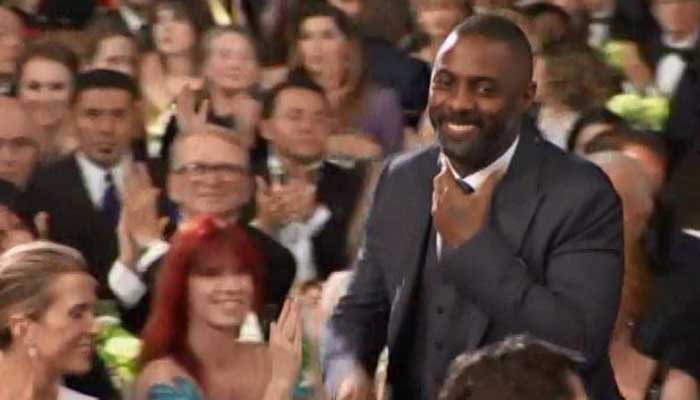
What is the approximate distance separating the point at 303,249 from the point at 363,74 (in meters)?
1.81

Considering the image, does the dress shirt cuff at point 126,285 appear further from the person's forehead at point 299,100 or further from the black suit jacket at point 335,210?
the person's forehead at point 299,100

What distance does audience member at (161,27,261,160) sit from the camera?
905cm

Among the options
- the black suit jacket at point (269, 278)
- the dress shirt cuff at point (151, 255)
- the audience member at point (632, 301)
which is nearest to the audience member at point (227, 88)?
the dress shirt cuff at point (151, 255)

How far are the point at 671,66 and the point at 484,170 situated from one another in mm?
5577

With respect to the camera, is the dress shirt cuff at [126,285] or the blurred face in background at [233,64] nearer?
the dress shirt cuff at [126,285]

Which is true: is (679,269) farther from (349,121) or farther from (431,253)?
(349,121)

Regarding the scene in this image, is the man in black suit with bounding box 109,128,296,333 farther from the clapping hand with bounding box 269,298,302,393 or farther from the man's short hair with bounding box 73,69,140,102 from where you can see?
the clapping hand with bounding box 269,298,302,393

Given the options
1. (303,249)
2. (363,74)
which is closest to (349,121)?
(363,74)

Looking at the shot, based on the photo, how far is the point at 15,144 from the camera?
27.1ft

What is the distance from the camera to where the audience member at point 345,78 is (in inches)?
365

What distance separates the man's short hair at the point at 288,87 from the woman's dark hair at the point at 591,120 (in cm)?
89

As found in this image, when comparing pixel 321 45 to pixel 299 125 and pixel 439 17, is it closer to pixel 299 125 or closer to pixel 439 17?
pixel 439 17

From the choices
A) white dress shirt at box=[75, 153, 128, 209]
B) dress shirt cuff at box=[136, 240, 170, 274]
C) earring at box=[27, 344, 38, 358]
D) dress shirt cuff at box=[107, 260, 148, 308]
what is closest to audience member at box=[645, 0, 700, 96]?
white dress shirt at box=[75, 153, 128, 209]

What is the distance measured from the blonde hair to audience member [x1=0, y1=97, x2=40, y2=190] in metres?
2.32
